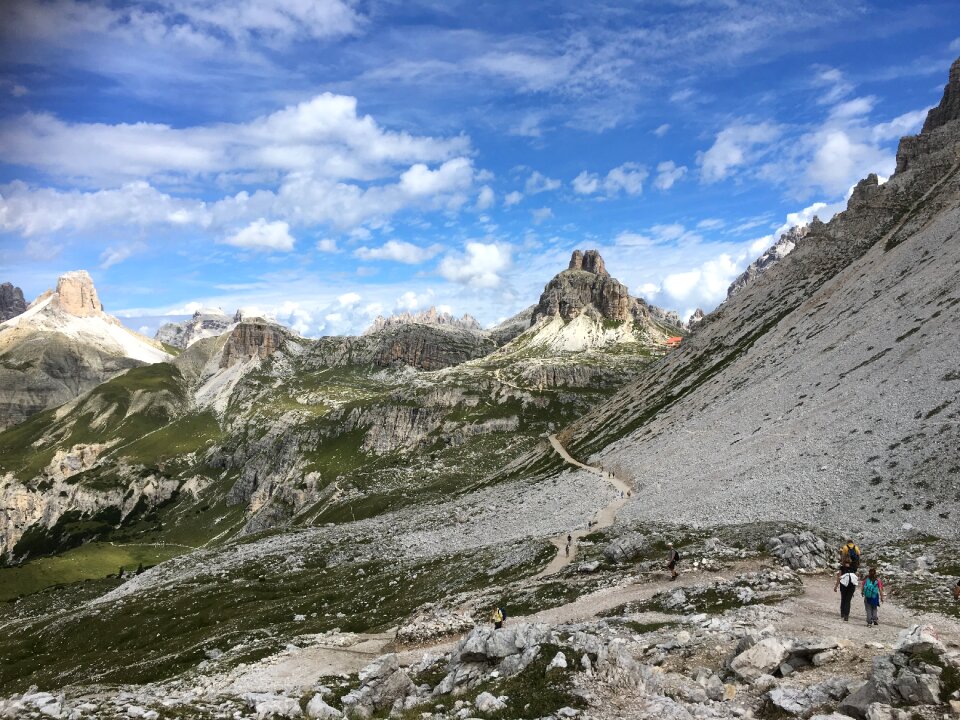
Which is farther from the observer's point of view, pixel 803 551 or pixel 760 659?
pixel 803 551

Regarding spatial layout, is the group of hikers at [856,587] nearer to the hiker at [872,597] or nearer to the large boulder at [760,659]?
the hiker at [872,597]

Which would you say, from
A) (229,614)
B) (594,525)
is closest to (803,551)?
(594,525)

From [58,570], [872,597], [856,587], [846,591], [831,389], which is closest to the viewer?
[872,597]

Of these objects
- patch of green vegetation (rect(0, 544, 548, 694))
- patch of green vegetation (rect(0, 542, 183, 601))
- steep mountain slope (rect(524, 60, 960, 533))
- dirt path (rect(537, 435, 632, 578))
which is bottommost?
patch of green vegetation (rect(0, 542, 183, 601))

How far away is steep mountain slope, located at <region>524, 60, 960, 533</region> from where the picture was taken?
53438 millimetres

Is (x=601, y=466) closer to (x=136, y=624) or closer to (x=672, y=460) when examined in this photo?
(x=672, y=460)

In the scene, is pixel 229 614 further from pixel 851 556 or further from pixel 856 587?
pixel 856 587

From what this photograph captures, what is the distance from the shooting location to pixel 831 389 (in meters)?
80.6

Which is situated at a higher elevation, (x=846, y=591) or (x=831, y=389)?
(x=831, y=389)

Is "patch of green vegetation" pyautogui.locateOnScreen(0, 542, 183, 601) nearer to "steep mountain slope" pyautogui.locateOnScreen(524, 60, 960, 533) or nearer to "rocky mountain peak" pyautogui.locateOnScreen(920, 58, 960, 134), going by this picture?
"steep mountain slope" pyautogui.locateOnScreen(524, 60, 960, 533)

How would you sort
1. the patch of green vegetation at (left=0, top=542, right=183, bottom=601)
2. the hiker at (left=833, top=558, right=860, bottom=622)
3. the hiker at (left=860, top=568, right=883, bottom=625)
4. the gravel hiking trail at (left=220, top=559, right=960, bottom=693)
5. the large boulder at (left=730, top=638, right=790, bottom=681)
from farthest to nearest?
the patch of green vegetation at (left=0, top=542, right=183, bottom=601)
the hiker at (left=833, top=558, right=860, bottom=622)
the hiker at (left=860, top=568, right=883, bottom=625)
the gravel hiking trail at (left=220, top=559, right=960, bottom=693)
the large boulder at (left=730, top=638, right=790, bottom=681)

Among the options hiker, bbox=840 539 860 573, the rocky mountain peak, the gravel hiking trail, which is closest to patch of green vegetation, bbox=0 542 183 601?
the gravel hiking trail

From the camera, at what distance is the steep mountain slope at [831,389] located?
53.4 meters

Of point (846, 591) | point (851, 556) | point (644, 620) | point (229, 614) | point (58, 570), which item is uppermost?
point (851, 556)
